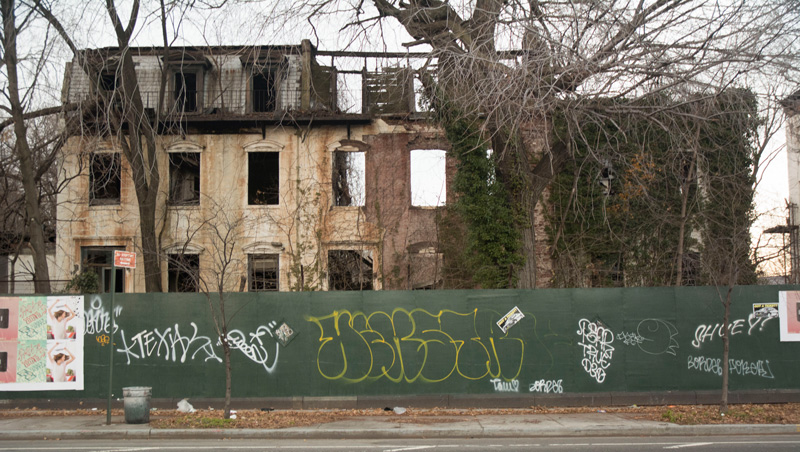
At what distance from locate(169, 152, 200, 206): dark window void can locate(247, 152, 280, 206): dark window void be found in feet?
5.98

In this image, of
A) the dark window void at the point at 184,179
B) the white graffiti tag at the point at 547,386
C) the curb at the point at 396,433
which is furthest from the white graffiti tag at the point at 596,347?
the dark window void at the point at 184,179

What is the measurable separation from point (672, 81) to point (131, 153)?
50.5ft

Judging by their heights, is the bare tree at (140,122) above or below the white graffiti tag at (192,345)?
above

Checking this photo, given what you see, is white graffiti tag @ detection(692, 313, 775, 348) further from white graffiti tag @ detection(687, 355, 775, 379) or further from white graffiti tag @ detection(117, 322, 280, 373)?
white graffiti tag @ detection(117, 322, 280, 373)

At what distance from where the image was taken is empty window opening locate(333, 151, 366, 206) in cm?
2252

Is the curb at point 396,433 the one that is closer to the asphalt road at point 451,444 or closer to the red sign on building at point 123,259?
the asphalt road at point 451,444

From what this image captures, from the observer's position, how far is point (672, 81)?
12.3 m

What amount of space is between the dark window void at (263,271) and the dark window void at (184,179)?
2.79m

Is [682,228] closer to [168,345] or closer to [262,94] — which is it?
[262,94]

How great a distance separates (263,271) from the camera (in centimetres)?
2209

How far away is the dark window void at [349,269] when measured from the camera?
2202cm

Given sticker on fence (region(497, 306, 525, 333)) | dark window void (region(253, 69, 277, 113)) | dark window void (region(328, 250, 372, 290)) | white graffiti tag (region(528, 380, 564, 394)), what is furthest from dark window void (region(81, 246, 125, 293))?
white graffiti tag (region(528, 380, 564, 394))

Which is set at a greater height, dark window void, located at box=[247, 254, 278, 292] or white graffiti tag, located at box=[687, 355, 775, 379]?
dark window void, located at box=[247, 254, 278, 292]

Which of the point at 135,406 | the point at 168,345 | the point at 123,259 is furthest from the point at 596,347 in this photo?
the point at 123,259
